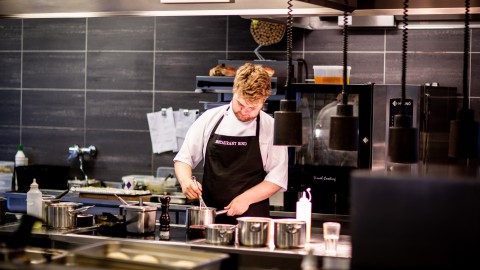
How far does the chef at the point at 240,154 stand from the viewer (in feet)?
17.5

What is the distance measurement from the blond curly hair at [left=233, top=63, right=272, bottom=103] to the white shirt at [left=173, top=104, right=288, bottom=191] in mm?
294

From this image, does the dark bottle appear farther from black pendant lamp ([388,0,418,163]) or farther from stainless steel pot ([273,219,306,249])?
black pendant lamp ([388,0,418,163])

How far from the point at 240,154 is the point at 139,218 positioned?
99cm

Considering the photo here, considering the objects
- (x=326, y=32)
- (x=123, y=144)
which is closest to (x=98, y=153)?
(x=123, y=144)

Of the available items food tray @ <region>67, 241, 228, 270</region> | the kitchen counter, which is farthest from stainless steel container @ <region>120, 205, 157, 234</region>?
food tray @ <region>67, 241, 228, 270</region>

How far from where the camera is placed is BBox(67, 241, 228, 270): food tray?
337 cm

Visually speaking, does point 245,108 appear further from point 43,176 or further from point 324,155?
point 43,176

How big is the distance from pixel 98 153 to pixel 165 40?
4.40ft

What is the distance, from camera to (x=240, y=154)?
5551 mm

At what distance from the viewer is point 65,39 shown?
8.50 m

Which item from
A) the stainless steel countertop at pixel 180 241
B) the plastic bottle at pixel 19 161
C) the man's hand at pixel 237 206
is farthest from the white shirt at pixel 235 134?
the plastic bottle at pixel 19 161

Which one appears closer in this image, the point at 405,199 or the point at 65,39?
the point at 405,199

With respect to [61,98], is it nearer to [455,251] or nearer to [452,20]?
[452,20]

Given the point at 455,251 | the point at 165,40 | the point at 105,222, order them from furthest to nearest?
1. the point at 165,40
2. the point at 105,222
3. the point at 455,251
